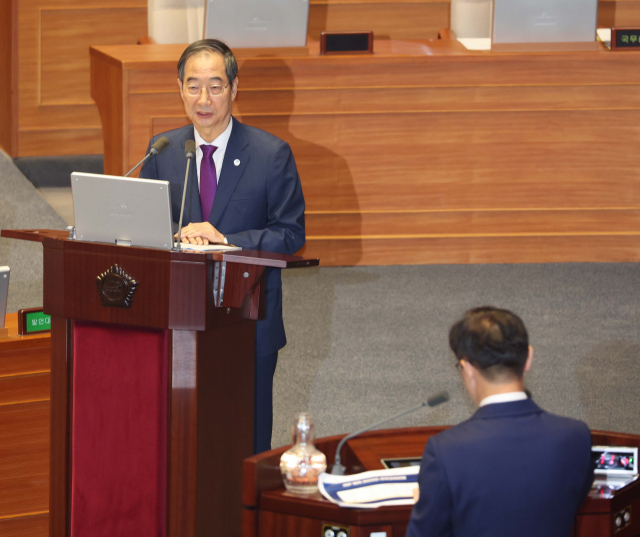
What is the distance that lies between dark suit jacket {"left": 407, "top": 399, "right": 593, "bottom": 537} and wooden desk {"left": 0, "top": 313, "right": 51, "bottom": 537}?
5.02 feet

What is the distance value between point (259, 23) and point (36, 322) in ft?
10.7

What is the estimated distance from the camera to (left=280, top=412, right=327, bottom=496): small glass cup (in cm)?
180

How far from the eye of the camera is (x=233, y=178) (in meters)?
2.51

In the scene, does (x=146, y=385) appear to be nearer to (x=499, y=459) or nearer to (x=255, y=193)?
(x=255, y=193)

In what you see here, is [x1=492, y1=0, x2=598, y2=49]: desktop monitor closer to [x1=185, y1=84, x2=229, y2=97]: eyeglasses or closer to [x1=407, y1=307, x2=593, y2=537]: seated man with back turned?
[x1=185, y1=84, x2=229, y2=97]: eyeglasses

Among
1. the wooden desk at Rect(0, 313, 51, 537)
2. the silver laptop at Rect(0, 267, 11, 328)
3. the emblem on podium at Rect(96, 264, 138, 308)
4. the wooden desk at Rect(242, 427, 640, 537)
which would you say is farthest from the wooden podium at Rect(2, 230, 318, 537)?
the wooden desk at Rect(0, 313, 51, 537)

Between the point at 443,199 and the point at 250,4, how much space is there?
1.71 metres

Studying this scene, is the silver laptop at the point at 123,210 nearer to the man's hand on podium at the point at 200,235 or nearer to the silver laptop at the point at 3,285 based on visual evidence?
the man's hand on podium at the point at 200,235

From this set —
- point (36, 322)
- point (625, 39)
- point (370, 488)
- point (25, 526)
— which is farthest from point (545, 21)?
point (370, 488)

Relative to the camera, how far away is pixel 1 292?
263 cm

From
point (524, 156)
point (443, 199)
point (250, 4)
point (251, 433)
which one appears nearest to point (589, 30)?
point (524, 156)

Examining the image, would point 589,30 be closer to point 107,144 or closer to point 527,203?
point 527,203

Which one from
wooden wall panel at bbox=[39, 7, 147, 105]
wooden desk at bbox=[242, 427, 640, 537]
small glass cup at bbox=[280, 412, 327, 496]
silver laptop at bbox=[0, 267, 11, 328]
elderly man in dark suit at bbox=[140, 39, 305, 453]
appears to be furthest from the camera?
wooden wall panel at bbox=[39, 7, 147, 105]

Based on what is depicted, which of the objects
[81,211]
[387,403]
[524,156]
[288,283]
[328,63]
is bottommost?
[387,403]
